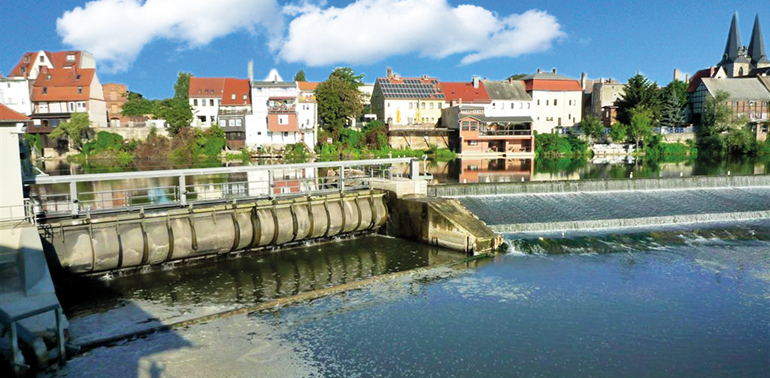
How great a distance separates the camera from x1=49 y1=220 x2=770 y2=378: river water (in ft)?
45.6

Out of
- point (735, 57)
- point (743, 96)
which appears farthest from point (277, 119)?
point (735, 57)

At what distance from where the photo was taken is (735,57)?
120m

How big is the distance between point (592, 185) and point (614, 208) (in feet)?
12.4

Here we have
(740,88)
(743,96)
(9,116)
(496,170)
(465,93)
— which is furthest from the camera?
(465,93)

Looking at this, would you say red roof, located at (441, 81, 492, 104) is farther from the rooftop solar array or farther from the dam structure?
the dam structure

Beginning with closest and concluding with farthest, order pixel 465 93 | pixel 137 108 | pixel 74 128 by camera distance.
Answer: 1. pixel 74 128
2. pixel 465 93
3. pixel 137 108

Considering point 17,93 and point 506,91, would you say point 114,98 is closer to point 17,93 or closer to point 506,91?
point 17,93

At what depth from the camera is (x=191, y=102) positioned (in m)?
94.2

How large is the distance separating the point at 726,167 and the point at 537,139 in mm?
30026

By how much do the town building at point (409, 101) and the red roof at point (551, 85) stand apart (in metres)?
16.1

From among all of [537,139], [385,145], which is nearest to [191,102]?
[385,145]

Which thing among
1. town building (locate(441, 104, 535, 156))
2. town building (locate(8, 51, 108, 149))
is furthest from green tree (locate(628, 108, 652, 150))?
town building (locate(8, 51, 108, 149))

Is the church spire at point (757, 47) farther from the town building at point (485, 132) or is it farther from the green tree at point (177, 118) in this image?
the green tree at point (177, 118)

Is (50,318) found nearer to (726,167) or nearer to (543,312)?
(543,312)
